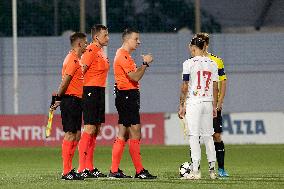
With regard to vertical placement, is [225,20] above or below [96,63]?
above

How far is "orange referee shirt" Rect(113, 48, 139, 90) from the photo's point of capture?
16.0 metres

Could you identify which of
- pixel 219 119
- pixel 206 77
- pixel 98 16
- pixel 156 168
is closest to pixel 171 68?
pixel 98 16

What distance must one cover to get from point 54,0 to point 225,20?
760cm

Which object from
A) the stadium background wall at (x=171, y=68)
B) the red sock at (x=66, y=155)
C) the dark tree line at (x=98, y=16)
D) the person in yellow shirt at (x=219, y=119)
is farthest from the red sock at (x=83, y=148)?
the dark tree line at (x=98, y=16)

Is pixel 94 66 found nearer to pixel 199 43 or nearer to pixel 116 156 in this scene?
pixel 116 156

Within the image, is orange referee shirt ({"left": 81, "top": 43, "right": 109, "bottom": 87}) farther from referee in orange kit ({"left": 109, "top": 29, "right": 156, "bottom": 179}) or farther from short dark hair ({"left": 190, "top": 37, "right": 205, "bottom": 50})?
short dark hair ({"left": 190, "top": 37, "right": 205, "bottom": 50})

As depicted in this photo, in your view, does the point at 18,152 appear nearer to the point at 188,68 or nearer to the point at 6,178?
the point at 6,178

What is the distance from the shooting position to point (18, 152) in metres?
27.4

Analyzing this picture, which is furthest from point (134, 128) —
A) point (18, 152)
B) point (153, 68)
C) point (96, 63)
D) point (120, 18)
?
point (120, 18)

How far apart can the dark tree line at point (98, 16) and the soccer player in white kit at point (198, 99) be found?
3118 cm

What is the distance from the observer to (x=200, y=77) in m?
15.3

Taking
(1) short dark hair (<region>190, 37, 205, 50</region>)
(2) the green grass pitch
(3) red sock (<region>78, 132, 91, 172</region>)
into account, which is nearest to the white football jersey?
(1) short dark hair (<region>190, 37, 205, 50</region>)

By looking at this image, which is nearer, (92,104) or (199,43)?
(199,43)

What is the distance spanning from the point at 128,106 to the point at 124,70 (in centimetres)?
52
